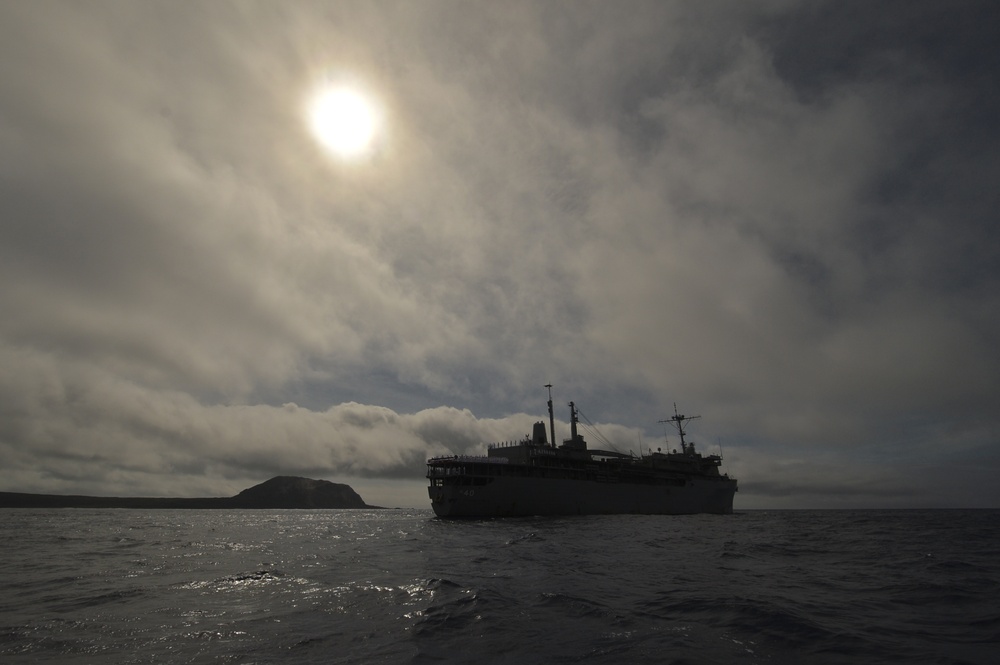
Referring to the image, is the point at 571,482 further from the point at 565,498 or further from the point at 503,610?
the point at 503,610

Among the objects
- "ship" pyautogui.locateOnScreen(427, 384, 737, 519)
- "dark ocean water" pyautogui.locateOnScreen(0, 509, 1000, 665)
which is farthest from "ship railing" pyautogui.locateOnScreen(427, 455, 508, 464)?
"dark ocean water" pyautogui.locateOnScreen(0, 509, 1000, 665)

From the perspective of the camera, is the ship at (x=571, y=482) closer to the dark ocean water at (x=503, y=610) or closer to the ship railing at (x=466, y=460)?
the ship railing at (x=466, y=460)

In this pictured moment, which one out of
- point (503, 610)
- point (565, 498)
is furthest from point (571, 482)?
point (503, 610)

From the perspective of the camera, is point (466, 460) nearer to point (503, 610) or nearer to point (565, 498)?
point (565, 498)

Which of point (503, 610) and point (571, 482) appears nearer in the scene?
point (503, 610)

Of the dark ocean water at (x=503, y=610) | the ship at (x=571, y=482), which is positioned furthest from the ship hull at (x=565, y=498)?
the dark ocean water at (x=503, y=610)

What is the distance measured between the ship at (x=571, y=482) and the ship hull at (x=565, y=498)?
0.14 m

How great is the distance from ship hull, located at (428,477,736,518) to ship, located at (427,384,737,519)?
136mm

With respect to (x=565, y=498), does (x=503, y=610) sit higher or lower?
lower

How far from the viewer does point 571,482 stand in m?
72.4

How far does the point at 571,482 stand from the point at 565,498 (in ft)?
8.59

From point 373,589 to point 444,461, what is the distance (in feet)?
163

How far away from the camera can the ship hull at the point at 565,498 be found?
2527 inches

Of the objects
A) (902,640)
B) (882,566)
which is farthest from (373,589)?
(882,566)
